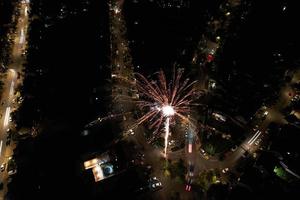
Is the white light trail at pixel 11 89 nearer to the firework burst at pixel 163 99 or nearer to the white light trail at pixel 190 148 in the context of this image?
the firework burst at pixel 163 99

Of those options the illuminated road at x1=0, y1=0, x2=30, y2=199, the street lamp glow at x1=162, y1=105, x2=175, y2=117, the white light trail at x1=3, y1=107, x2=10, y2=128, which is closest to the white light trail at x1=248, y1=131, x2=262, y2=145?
the street lamp glow at x1=162, y1=105, x2=175, y2=117

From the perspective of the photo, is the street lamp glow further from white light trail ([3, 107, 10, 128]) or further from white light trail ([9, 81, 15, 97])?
white light trail ([9, 81, 15, 97])

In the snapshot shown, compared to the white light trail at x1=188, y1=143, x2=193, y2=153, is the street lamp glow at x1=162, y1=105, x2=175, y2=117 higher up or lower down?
higher up

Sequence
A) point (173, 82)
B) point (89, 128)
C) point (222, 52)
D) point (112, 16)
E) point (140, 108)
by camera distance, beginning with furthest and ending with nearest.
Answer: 1. point (112, 16)
2. point (222, 52)
3. point (173, 82)
4. point (140, 108)
5. point (89, 128)

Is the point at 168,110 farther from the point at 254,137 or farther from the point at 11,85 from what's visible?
the point at 11,85

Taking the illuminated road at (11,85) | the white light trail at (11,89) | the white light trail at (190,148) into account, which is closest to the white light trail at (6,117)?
the illuminated road at (11,85)

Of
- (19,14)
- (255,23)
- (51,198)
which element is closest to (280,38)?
(255,23)

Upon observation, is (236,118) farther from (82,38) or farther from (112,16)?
(112,16)
